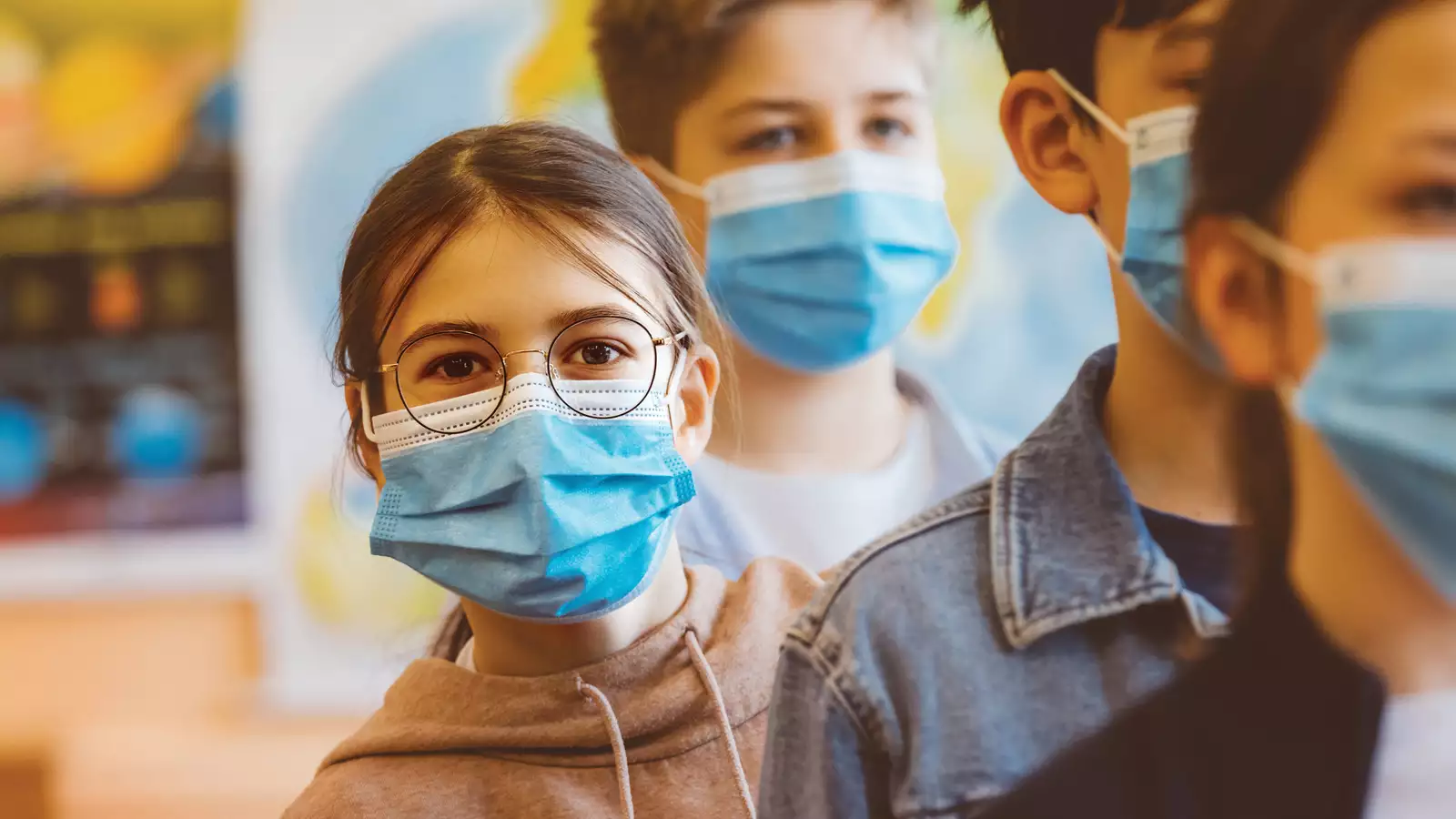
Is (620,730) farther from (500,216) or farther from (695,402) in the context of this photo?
(500,216)

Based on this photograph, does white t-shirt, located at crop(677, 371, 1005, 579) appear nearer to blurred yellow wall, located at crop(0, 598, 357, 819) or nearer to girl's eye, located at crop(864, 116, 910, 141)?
girl's eye, located at crop(864, 116, 910, 141)

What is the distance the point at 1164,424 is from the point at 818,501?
517 mm

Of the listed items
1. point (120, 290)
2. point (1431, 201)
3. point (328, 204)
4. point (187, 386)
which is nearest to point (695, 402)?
point (1431, 201)

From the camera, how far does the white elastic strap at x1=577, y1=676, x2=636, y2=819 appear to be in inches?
41.1

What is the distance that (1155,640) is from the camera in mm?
782

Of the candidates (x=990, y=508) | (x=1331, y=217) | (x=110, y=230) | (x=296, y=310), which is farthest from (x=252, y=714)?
(x=1331, y=217)

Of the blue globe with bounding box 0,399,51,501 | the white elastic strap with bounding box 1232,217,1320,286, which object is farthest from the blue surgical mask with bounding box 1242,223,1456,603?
the blue globe with bounding box 0,399,51,501

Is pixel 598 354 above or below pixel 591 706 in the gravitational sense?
above

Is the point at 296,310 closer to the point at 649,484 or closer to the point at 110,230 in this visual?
the point at 110,230

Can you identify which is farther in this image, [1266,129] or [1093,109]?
[1093,109]

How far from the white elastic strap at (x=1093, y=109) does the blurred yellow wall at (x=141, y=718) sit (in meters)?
1.96

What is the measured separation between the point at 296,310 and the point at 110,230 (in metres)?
0.51

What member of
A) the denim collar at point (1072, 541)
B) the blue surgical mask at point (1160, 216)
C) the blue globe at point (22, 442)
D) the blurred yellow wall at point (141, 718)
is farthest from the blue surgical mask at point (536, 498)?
the blue globe at point (22, 442)

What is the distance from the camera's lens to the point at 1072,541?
823mm
